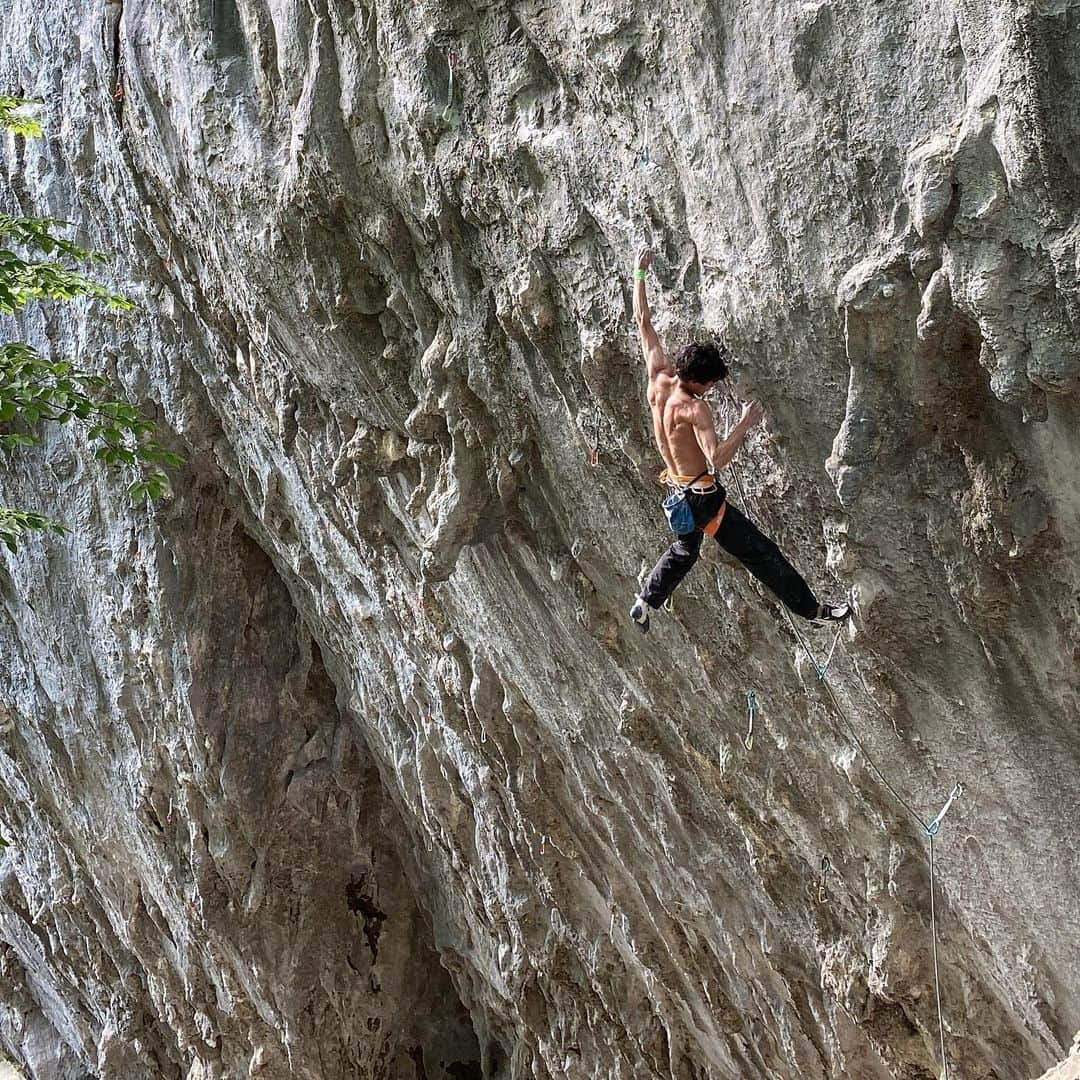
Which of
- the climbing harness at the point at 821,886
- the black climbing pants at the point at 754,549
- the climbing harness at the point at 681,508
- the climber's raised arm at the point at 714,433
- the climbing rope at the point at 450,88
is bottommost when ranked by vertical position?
the climbing harness at the point at 821,886

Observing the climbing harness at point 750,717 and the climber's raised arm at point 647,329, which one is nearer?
the climber's raised arm at point 647,329

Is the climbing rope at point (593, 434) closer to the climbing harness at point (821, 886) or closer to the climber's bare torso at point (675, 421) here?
the climber's bare torso at point (675, 421)

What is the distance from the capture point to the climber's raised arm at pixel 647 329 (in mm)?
5375

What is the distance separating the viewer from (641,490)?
655 centimetres

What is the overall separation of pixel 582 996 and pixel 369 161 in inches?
263

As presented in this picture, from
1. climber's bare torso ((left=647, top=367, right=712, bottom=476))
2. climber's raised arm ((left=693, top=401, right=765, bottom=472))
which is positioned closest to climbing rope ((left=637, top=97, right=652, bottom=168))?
climber's bare torso ((left=647, top=367, right=712, bottom=476))

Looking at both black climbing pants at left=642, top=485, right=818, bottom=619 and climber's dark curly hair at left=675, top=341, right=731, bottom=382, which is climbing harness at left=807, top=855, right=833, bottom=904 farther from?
climber's dark curly hair at left=675, top=341, right=731, bottom=382

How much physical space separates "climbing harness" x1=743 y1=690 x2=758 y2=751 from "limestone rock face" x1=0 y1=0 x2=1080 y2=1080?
0.06 meters

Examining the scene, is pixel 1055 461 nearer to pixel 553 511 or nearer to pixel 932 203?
pixel 932 203

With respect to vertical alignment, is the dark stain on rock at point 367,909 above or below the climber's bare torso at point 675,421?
below

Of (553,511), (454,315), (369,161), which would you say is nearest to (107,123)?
(369,161)

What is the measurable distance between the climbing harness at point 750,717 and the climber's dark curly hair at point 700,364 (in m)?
2.29

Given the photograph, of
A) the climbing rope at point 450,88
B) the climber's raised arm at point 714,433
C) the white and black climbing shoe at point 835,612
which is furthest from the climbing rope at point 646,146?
the white and black climbing shoe at point 835,612

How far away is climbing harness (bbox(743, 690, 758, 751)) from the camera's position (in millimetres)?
6875
